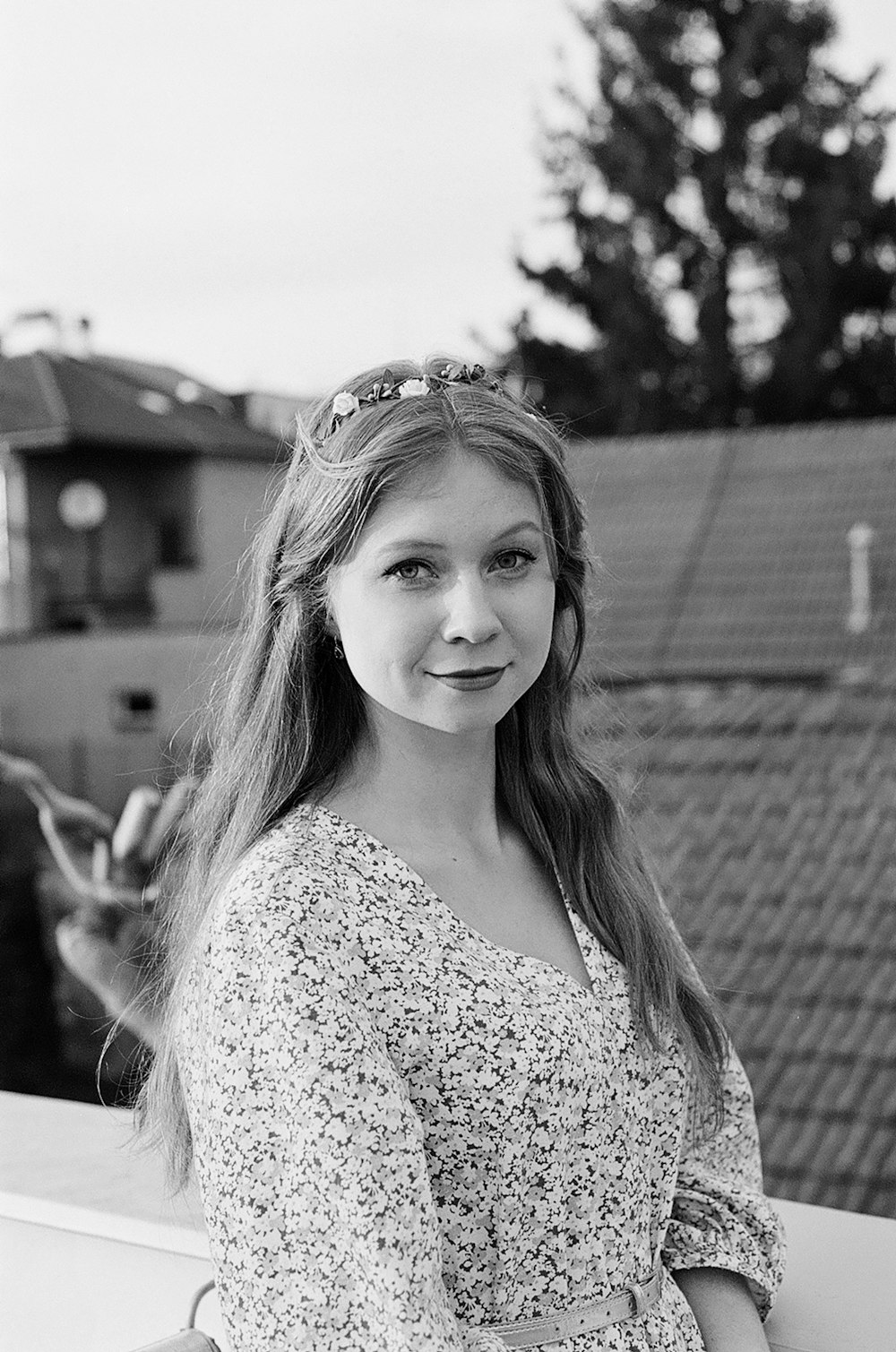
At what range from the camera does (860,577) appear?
50.0 feet

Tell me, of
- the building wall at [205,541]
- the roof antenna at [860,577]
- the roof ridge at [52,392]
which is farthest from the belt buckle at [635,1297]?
the roof ridge at [52,392]

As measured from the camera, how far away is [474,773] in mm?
1243

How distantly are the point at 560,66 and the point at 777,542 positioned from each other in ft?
21.0

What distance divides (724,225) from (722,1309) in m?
17.9

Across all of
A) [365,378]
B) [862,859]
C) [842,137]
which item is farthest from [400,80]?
[365,378]

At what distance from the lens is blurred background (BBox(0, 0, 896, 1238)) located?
1540 centimetres

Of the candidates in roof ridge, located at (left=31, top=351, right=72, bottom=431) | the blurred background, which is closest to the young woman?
the blurred background

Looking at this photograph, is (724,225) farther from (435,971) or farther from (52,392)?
(435,971)

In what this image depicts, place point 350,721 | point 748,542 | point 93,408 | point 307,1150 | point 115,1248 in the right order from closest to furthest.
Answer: point 307,1150 → point 350,721 → point 115,1248 → point 748,542 → point 93,408

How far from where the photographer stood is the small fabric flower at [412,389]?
46.6 inches

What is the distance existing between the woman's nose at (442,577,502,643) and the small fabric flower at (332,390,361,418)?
15 cm

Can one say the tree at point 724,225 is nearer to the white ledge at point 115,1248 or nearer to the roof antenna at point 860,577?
the roof antenna at point 860,577

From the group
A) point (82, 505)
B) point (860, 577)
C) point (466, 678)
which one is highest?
point (466, 678)

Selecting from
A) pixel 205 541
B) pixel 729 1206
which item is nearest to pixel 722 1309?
pixel 729 1206
